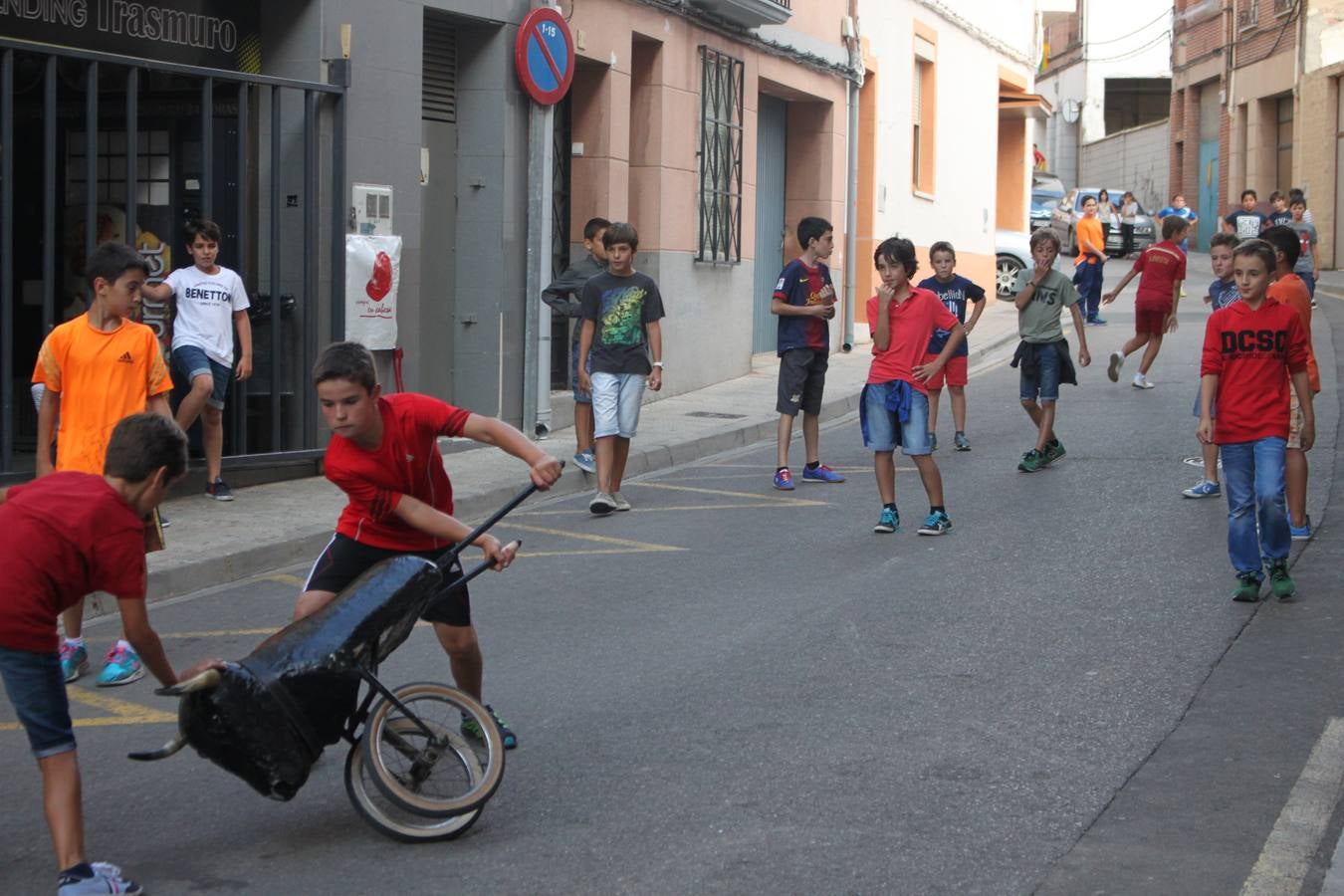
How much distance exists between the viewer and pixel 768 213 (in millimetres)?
20812

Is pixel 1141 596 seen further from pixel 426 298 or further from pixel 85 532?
pixel 426 298

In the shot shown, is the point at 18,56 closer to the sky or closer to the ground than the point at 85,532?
closer to the sky

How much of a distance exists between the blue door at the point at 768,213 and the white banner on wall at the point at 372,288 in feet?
28.2

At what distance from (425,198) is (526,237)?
932mm

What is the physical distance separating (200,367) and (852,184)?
1311cm

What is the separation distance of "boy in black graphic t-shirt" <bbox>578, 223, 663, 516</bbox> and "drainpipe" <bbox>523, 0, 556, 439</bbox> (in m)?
3.10

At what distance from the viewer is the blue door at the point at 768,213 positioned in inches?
805

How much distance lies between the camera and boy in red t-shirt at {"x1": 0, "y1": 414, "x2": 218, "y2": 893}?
4211mm

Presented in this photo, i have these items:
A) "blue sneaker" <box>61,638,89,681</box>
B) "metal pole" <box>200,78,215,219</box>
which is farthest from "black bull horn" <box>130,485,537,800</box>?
"metal pole" <box>200,78,215,219</box>

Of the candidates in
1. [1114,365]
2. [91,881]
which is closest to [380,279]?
[1114,365]

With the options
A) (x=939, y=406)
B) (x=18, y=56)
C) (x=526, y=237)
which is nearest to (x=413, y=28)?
(x=526, y=237)

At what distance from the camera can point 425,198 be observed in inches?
528

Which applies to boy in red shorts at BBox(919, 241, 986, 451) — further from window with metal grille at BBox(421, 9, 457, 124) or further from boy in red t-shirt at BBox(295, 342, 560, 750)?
boy in red t-shirt at BBox(295, 342, 560, 750)

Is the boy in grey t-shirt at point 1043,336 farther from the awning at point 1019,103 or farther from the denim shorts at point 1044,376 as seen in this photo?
the awning at point 1019,103
